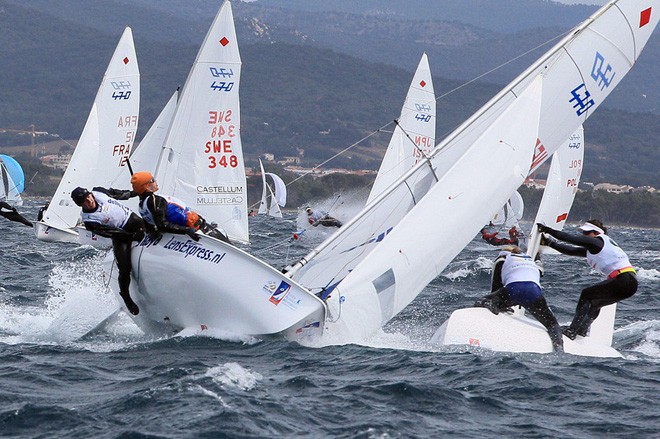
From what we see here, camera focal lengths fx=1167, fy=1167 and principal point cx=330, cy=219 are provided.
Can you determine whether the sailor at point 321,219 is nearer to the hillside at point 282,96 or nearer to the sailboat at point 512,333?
the sailboat at point 512,333

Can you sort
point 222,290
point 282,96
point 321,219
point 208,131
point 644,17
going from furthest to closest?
1. point 282,96
2. point 321,219
3. point 208,131
4. point 644,17
5. point 222,290

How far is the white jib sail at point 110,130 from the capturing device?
18.4 metres

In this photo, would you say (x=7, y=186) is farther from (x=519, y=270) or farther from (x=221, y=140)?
(x=519, y=270)

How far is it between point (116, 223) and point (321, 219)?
54.0 ft

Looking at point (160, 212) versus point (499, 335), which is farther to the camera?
point (499, 335)

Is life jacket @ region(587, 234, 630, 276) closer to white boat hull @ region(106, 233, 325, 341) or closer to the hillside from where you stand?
white boat hull @ region(106, 233, 325, 341)

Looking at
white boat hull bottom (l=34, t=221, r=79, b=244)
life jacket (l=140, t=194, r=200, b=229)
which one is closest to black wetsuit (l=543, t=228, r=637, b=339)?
life jacket (l=140, t=194, r=200, b=229)

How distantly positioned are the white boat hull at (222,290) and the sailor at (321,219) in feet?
53.4

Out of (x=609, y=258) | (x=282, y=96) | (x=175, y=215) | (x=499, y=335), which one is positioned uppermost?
(x=282, y=96)

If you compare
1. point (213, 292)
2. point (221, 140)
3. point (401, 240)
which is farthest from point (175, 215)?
point (221, 140)

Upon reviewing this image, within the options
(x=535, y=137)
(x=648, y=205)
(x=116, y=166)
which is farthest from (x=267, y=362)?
(x=648, y=205)

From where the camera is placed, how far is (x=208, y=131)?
14.7 metres

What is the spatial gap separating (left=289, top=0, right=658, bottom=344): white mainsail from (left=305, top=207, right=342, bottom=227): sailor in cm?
1450

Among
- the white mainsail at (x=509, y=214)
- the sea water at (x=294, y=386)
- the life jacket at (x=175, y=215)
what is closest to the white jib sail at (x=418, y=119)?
the white mainsail at (x=509, y=214)
